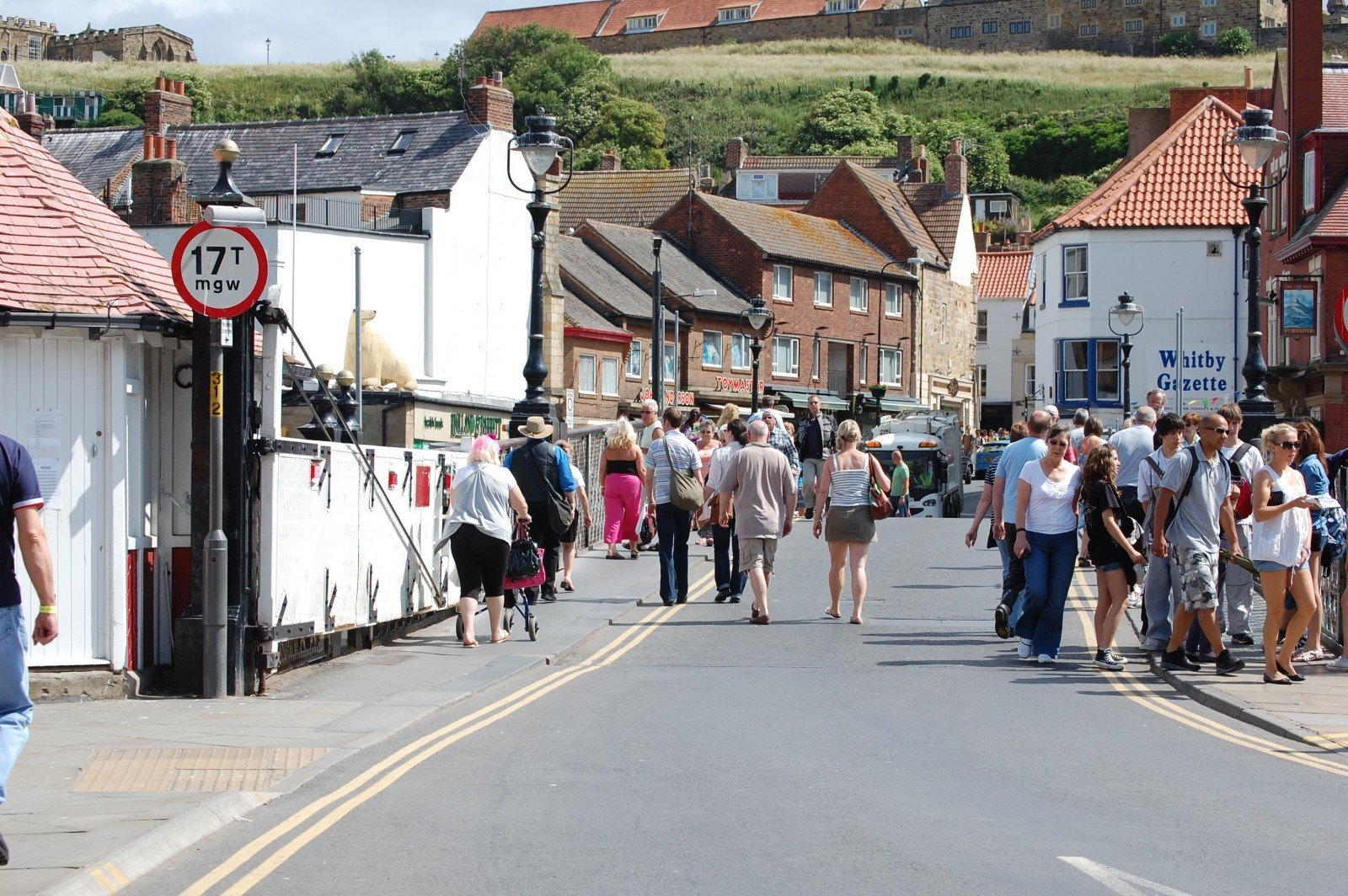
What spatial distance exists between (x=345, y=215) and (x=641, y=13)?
13666 centimetres

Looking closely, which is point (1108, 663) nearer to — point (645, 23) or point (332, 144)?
point (332, 144)

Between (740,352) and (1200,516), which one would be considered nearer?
(1200,516)

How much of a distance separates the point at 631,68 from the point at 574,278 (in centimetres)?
10123

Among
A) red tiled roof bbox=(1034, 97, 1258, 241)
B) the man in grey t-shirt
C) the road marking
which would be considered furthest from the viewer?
red tiled roof bbox=(1034, 97, 1258, 241)

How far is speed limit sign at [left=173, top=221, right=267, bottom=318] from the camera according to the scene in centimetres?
1112

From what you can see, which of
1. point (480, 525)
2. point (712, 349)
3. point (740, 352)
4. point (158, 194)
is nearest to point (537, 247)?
point (480, 525)

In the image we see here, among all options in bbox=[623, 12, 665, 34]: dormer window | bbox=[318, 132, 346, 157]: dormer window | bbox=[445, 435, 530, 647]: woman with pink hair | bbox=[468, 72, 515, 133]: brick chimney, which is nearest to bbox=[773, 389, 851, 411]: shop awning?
bbox=[468, 72, 515, 133]: brick chimney

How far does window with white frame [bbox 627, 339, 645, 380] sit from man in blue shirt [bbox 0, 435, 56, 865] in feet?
164

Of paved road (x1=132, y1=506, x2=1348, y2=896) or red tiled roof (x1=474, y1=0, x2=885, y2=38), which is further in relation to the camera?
red tiled roof (x1=474, y1=0, x2=885, y2=38)

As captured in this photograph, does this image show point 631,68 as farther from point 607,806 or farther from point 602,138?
point 607,806

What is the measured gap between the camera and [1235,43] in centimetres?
15188

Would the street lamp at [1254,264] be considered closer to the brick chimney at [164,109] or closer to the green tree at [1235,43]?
the brick chimney at [164,109]

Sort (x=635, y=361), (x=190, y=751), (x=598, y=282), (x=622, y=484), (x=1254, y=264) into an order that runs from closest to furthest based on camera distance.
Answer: (x=190, y=751) < (x=622, y=484) < (x=1254, y=264) < (x=635, y=361) < (x=598, y=282)

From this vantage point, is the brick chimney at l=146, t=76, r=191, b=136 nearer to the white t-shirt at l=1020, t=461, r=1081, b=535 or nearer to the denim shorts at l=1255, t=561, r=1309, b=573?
the white t-shirt at l=1020, t=461, r=1081, b=535
